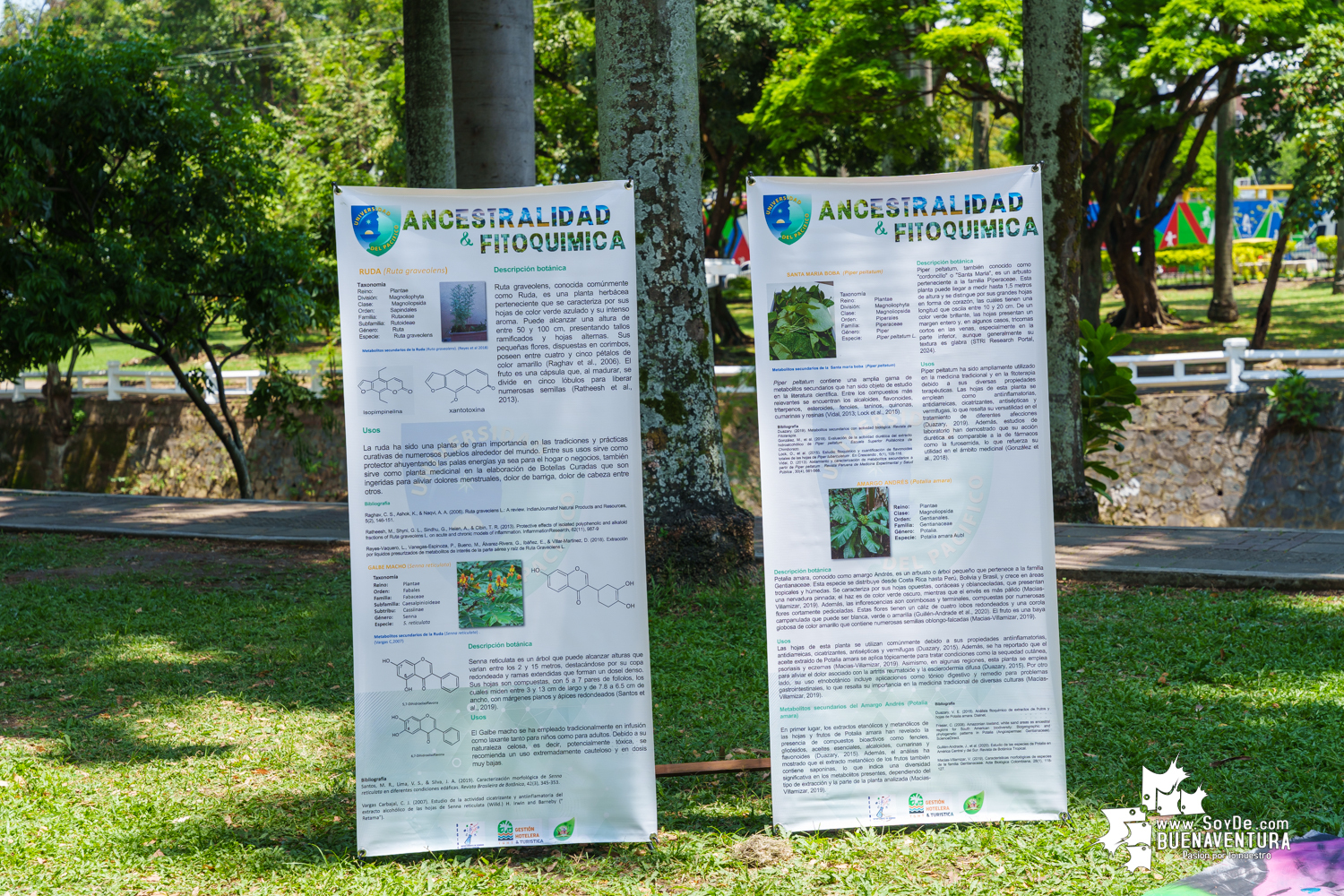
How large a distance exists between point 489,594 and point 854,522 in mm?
1180

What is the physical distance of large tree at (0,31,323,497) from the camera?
972cm

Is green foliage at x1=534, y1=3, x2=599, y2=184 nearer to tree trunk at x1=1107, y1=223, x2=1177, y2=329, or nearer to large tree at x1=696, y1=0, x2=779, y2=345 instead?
large tree at x1=696, y1=0, x2=779, y2=345

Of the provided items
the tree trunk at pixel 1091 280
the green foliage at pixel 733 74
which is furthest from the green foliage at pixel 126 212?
the tree trunk at pixel 1091 280

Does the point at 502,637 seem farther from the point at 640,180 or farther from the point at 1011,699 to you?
the point at 640,180

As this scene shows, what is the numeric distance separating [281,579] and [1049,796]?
19.7ft

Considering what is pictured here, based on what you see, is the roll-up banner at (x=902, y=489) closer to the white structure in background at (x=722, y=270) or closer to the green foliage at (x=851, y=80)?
the green foliage at (x=851, y=80)

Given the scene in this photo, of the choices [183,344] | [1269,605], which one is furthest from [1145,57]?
[183,344]

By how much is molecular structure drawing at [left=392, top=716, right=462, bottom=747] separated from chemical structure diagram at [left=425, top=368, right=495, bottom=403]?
101 cm

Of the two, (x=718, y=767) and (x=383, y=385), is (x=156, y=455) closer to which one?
(x=383, y=385)

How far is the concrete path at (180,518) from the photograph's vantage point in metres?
10.0

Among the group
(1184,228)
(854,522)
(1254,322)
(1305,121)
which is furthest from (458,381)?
(1184,228)

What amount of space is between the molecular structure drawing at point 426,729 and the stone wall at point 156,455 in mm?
13396

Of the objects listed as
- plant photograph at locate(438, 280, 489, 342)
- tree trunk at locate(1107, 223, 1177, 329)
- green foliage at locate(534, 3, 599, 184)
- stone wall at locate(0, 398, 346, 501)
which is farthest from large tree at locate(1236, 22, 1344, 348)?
plant photograph at locate(438, 280, 489, 342)

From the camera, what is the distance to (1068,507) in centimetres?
999
